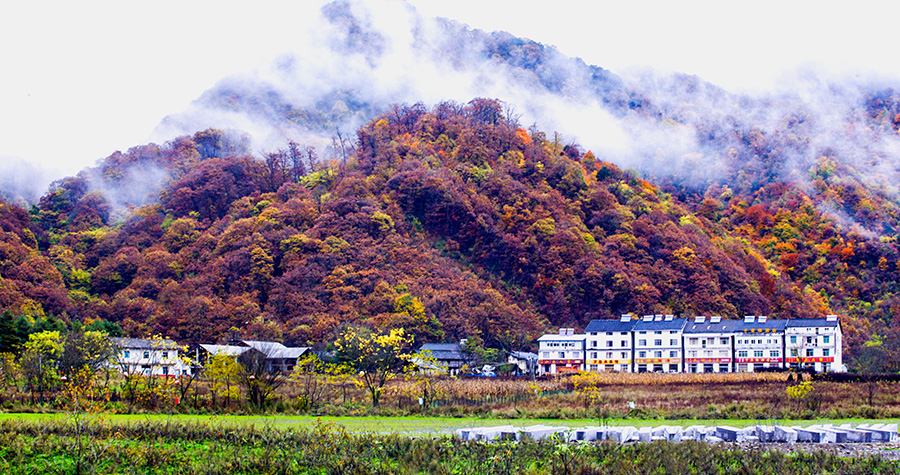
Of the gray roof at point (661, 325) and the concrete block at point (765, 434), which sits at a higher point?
the gray roof at point (661, 325)

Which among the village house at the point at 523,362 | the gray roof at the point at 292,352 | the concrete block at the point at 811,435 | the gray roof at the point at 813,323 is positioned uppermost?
the gray roof at the point at 813,323

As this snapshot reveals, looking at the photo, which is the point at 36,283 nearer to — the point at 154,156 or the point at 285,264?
the point at 285,264

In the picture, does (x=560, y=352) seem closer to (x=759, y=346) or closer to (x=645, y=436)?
(x=759, y=346)

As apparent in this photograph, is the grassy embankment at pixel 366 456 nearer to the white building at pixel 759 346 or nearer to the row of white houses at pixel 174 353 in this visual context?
the row of white houses at pixel 174 353

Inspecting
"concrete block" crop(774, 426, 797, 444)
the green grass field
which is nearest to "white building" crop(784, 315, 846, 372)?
the green grass field

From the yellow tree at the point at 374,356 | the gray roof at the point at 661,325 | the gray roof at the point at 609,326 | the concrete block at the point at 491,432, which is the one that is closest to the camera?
the concrete block at the point at 491,432

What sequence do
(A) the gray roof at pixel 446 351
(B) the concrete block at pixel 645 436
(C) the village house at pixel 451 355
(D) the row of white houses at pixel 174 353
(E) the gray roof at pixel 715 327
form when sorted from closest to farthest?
(B) the concrete block at pixel 645 436
(D) the row of white houses at pixel 174 353
(C) the village house at pixel 451 355
(A) the gray roof at pixel 446 351
(E) the gray roof at pixel 715 327

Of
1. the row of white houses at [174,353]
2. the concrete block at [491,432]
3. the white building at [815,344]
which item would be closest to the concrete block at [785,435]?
the concrete block at [491,432]

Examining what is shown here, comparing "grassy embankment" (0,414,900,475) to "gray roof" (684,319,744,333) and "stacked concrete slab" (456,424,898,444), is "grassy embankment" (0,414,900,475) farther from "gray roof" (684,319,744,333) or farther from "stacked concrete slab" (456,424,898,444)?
"gray roof" (684,319,744,333)

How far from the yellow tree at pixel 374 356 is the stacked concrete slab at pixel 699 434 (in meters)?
16.7

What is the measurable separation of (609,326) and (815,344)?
19.9 meters

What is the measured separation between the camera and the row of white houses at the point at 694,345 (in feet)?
262

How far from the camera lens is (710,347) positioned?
83.4 meters

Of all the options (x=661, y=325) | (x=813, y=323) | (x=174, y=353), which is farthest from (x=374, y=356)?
(x=813, y=323)
